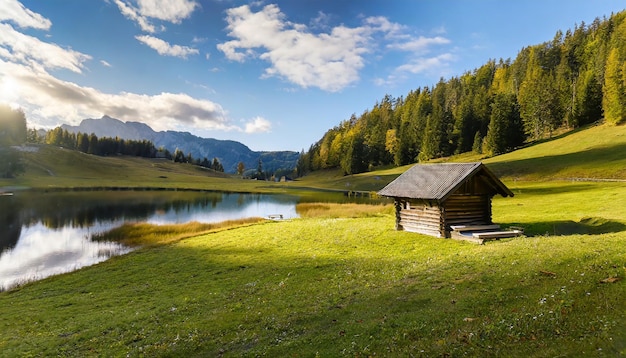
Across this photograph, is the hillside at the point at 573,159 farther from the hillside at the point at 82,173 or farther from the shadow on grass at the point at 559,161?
the hillside at the point at 82,173

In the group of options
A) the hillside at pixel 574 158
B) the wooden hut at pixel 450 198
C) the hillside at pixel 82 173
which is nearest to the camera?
the wooden hut at pixel 450 198

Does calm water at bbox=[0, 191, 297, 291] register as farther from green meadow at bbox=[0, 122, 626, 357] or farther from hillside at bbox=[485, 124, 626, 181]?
hillside at bbox=[485, 124, 626, 181]

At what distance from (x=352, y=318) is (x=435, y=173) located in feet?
73.1

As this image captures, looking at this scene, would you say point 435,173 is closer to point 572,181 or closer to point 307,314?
point 307,314

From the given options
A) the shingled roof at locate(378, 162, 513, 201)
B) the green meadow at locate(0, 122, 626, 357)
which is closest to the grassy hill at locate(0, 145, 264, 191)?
the shingled roof at locate(378, 162, 513, 201)

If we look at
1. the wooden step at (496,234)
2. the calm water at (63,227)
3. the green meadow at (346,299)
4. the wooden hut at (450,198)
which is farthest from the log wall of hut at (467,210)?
the calm water at (63,227)

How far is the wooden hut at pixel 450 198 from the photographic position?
28672mm

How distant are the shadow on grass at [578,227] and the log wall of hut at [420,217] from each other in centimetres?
702

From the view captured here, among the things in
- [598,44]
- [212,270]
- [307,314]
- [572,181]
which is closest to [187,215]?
[212,270]

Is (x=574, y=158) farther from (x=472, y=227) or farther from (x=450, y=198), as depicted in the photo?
(x=472, y=227)

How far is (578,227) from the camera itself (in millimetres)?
26812

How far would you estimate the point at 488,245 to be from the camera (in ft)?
77.5

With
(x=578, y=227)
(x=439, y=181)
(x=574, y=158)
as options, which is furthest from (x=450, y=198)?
(x=574, y=158)

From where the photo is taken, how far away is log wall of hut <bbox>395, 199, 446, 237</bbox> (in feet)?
96.0
